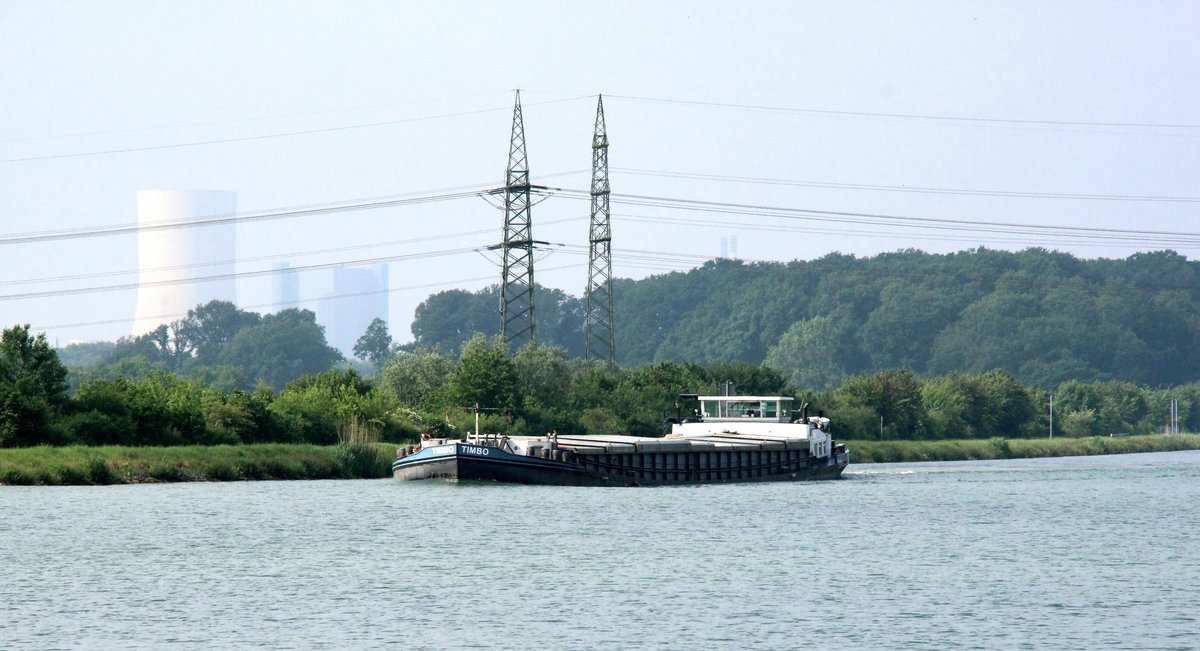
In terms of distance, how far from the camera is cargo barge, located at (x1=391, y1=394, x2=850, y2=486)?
65.7 m

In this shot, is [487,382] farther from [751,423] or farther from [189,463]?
[189,463]

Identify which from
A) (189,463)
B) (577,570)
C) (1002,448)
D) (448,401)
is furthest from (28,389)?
(1002,448)

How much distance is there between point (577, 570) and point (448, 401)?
49935 mm

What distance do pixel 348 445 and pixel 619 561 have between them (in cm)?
3408

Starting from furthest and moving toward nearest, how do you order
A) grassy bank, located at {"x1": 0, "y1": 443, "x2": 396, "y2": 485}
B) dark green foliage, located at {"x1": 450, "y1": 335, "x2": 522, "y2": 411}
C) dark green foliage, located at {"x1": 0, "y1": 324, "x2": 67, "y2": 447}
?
dark green foliage, located at {"x1": 450, "y1": 335, "x2": 522, "y2": 411} → dark green foliage, located at {"x1": 0, "y1": 324, "x2": 67, "y2": 447} → grassy bank, located at {"x1": 0, "y1": 443, "x2": 396, "y2": 485}

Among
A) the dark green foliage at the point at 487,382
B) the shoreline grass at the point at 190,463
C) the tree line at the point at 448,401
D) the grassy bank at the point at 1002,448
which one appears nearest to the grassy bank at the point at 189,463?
the shoreline grass at the point at 190,463

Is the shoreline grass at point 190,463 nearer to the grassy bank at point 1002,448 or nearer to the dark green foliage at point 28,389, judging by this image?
the dark green foliage at point 28,389

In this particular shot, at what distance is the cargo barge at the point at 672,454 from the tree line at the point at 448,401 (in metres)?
9.46

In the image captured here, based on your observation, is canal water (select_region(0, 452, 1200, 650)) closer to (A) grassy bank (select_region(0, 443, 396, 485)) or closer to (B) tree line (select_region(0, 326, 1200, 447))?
(A) grassy bank (select_region(0, 443, 396, 485))

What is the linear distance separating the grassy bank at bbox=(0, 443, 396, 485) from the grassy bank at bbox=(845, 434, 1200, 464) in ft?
152

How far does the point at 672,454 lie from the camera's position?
237 feet

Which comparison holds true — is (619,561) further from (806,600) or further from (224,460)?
(224,460)

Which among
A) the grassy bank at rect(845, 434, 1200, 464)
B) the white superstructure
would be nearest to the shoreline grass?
the white superstructure

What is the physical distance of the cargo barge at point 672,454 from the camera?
216 ft
